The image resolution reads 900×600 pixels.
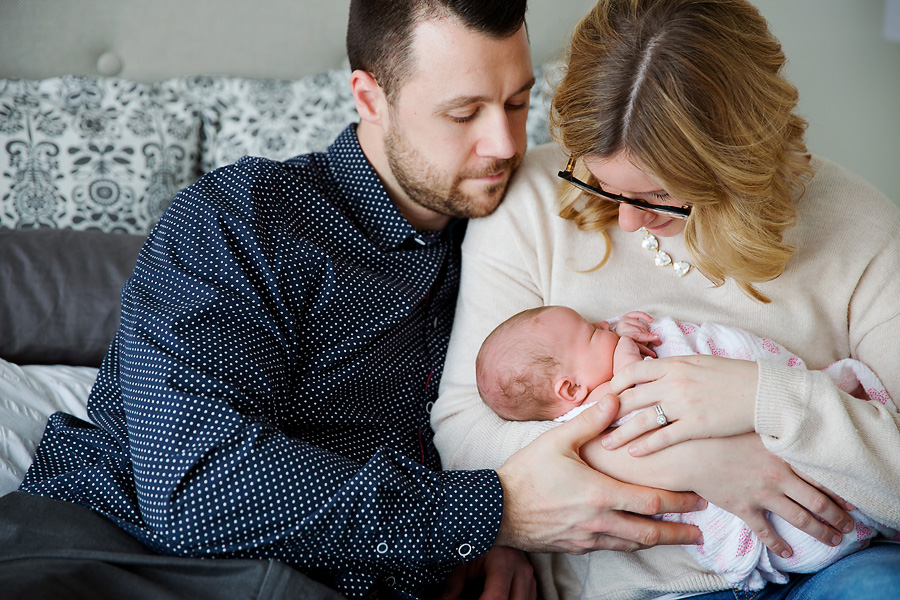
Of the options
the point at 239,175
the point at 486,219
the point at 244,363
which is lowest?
the point at 244,363

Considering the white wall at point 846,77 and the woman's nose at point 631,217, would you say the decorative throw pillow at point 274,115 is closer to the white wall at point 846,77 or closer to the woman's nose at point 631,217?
the woman's nose at point 631,217

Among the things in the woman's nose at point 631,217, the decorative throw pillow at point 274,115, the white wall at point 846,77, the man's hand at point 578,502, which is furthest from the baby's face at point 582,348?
the white wall at point 846,77

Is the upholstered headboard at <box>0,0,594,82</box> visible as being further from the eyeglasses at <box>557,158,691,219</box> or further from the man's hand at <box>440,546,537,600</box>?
the man's hand at <box>440,546,537,600</box>

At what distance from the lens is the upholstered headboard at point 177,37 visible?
92.8 inches

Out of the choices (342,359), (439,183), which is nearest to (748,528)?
(342,359)

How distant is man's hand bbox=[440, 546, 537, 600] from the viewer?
4.94 ft

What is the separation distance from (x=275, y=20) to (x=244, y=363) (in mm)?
1723

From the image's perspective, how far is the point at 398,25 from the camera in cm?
165

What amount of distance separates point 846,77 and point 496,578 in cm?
258

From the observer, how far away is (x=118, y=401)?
5.10 ft

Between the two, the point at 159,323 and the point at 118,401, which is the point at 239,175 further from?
the point at 118,401

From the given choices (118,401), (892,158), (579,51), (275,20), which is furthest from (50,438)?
(892,158)

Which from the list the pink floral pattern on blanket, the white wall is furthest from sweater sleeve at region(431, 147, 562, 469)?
the white wall

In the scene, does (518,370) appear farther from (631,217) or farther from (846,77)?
(846,77)
